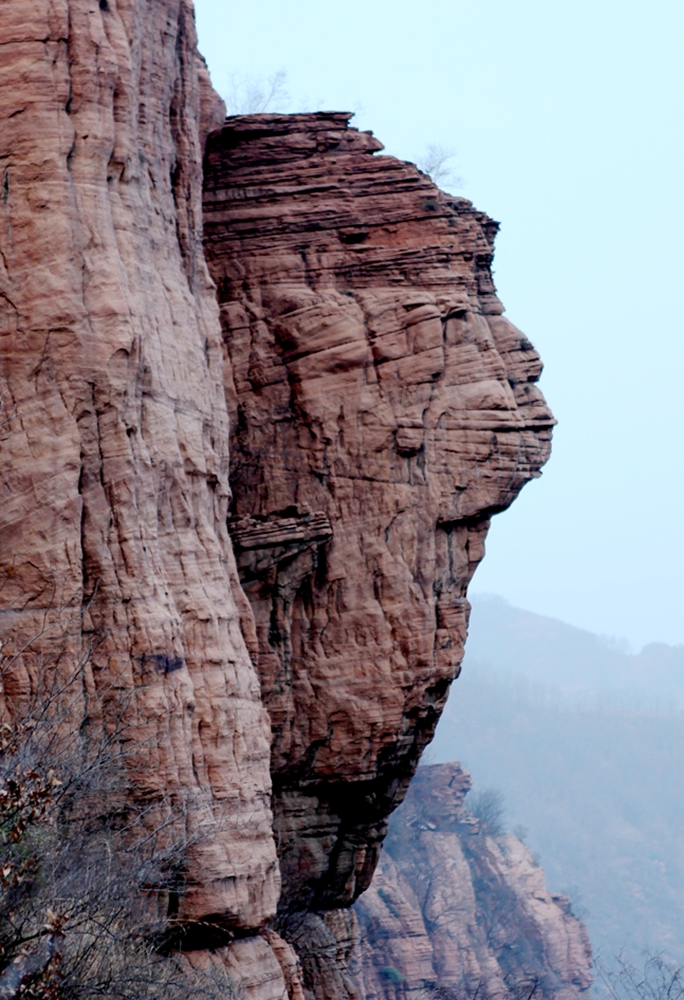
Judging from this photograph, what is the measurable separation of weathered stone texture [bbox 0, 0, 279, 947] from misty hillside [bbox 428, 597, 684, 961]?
67940mm

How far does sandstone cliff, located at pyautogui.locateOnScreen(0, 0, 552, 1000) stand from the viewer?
38.9 feet

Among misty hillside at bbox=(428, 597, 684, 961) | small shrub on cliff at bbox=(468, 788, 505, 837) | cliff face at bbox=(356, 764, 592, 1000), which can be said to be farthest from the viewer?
misty hillside at bbox=(428, 597, 684, 961)

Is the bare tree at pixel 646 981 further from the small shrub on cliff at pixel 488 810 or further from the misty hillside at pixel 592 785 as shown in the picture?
the misty hillside at pixel 592 785

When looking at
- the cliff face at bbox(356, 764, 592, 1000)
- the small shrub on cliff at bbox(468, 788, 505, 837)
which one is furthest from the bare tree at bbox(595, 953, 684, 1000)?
the small shrub on cliff at bbox(468, 788, 505, 837)

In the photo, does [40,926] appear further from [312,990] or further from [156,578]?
[312,990]

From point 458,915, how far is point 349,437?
3147cm

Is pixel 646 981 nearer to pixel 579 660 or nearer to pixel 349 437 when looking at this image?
pixel 349 437

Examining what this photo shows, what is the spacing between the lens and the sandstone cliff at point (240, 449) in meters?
11.8

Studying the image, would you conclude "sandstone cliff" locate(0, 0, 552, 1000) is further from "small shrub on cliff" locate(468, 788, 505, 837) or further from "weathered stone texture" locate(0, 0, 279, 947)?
"small shrub on cliff" locate(468, 788, 505, 837)

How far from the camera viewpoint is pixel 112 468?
1204 centimetres

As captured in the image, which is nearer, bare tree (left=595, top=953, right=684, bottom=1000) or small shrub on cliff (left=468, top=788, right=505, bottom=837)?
bare tree (left=595, top=953, right=684, bottom=1000)

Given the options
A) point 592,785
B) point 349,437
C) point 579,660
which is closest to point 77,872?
point 349,437

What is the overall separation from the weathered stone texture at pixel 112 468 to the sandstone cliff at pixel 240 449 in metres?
0.02

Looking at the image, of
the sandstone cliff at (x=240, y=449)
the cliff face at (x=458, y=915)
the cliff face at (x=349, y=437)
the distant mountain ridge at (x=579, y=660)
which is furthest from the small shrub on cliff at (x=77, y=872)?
the distant mountain ridge at (x=579, y=660)
